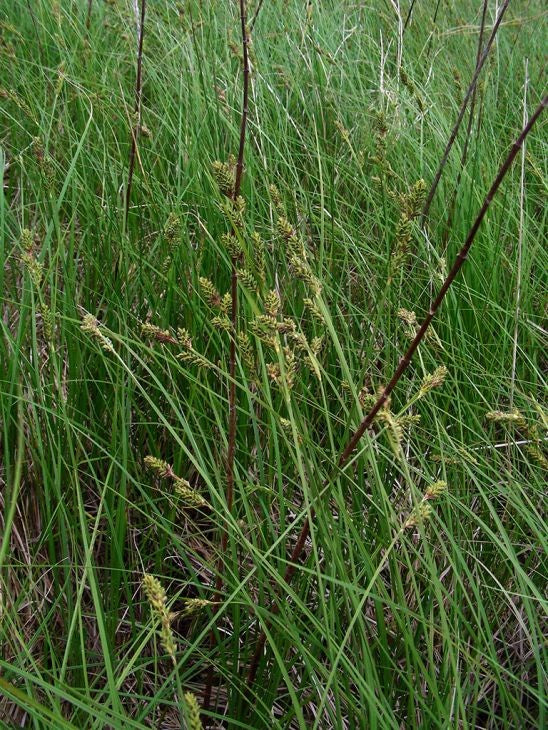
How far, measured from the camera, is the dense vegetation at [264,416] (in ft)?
3.53

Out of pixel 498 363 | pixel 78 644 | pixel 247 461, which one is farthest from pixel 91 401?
pixel 498 363

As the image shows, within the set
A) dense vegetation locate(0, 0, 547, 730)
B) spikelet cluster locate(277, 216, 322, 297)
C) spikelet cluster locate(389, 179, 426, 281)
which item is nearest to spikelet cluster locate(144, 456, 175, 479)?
dense vegetation locate(0, 0, 547, 730)

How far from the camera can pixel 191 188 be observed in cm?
203

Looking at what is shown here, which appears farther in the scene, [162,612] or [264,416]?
[264,416]

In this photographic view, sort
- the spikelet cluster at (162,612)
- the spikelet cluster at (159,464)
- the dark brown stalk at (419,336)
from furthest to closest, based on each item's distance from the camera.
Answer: the spikelet cluster at (159,464), the dark brown stalk at (419,336), the spikelet cluster at (162,612)

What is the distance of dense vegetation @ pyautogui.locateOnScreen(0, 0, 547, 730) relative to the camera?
3.53ft

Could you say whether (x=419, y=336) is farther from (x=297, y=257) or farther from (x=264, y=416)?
(x=264, y=416)

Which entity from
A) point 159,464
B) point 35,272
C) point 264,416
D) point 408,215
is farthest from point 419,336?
point 264,416

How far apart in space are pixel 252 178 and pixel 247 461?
746 mm

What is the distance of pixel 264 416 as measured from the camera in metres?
1.65

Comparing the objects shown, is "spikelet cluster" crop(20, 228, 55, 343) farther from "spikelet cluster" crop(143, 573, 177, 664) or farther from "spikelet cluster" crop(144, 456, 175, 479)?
"spikelet cluster" crop(143, 573, 177, 664)

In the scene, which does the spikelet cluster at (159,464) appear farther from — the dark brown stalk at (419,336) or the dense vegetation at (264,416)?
the dark brown stalk at (419,336)

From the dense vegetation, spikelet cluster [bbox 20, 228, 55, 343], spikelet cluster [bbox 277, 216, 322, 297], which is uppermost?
spikelet cluster [bbox 277, 216, 322, 297]

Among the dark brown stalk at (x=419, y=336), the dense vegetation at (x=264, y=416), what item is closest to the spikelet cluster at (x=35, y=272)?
the dense vegetation at (x=264, y=416)
